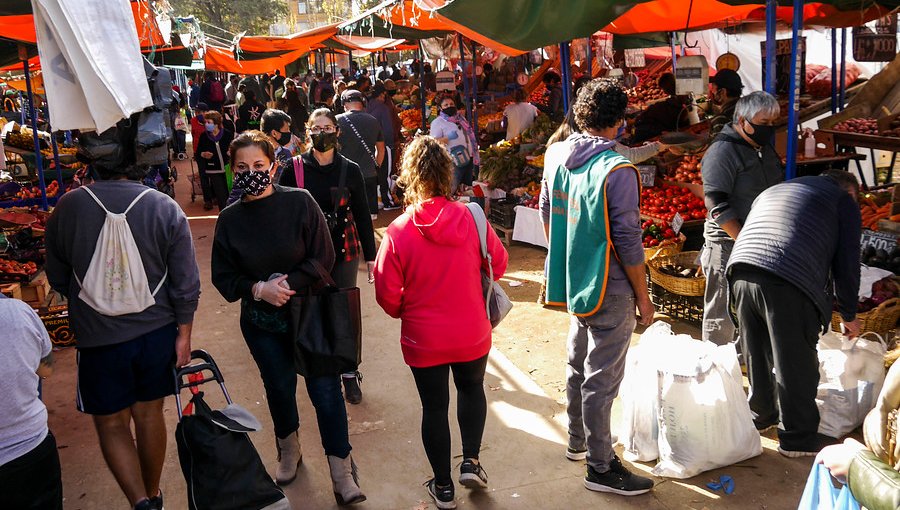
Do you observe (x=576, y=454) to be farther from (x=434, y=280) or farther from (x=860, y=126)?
(x=860, y=126)

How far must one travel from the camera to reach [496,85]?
1566 cm

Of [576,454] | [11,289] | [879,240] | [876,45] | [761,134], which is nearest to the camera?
[576,454]

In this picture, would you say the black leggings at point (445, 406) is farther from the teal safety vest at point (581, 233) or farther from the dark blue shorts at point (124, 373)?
the dark blue shorts at point (124, 373)

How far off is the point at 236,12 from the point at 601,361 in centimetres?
4554

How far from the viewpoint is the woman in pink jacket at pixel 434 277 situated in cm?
345

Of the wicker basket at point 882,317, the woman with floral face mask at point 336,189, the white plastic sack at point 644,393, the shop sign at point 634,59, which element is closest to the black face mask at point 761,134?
the wicker basket at point 882,317

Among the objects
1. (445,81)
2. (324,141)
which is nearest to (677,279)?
(324,141)

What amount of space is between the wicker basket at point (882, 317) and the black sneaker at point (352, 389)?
10.5 ft

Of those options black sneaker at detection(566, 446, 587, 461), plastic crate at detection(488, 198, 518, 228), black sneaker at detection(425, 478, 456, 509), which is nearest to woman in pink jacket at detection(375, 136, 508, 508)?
black sneaker at detection(425, 478, 456, 509)

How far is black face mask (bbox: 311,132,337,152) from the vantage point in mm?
4574

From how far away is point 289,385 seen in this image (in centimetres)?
390

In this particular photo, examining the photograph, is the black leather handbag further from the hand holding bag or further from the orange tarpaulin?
the orange tarpaulin

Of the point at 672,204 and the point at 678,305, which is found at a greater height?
the point at 672,204

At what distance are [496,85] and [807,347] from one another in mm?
12381
